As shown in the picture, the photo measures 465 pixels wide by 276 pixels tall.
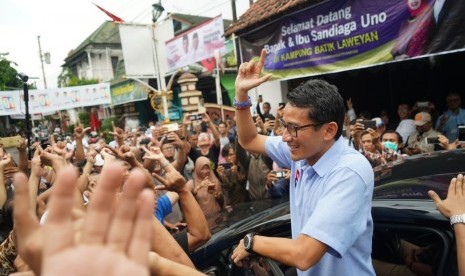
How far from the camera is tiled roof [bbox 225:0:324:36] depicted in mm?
6780

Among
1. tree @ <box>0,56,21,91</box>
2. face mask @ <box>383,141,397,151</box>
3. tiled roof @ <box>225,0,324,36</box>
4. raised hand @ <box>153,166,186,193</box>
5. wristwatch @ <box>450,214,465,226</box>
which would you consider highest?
tree @ <box>0,56,21,91</box>

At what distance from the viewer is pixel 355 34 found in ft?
19.6

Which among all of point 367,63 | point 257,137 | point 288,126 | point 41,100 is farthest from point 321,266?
point 41,100

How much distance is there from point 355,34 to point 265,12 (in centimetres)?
254

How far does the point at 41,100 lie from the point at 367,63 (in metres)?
10.6

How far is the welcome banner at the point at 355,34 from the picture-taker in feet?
16.1

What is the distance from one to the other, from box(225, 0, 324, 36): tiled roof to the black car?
5132 millimetres

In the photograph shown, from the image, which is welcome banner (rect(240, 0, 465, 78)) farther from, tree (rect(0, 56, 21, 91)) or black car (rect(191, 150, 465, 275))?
tree (rect(0, 56, 21, 91))

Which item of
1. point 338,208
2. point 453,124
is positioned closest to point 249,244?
point 338,208

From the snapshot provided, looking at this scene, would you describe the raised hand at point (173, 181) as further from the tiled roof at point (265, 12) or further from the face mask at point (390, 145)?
the tiled roof at point (265, 12)

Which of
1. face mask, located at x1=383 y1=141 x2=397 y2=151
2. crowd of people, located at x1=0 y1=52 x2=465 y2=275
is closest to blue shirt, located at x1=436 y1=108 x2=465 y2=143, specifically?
face mask, located at x1=383 y1=141 x2=397 y2=151

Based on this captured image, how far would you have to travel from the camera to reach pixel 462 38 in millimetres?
4695

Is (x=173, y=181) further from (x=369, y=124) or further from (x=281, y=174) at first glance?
(x=369, y=124)

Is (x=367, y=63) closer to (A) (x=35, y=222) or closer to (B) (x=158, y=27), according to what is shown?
(A) (x=35, y=222)
